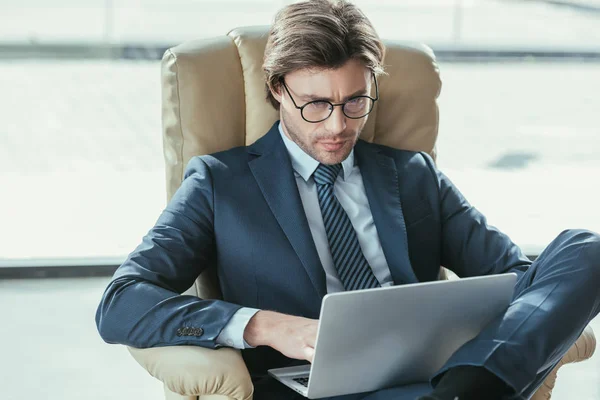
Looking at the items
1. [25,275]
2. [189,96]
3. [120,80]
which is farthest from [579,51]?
[25,275]

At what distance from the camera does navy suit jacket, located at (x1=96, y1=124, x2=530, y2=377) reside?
1.73m

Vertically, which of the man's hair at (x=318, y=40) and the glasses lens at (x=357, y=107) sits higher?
the man's hair at (x=318, y=40)

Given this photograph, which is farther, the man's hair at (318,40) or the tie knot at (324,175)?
the tie knot at (324,175)

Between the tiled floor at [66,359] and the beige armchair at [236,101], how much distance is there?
0.79 meters

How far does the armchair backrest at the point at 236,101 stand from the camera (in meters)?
2.17

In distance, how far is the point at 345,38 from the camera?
1989mm

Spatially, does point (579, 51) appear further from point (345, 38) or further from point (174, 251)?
point (174, 251)

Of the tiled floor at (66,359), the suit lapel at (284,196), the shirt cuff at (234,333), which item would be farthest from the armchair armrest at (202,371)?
the tiled floor at (66,359)

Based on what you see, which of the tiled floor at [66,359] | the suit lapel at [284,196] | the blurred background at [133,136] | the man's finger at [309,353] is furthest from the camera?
the blurred background at [133,136]

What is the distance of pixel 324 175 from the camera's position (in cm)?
208

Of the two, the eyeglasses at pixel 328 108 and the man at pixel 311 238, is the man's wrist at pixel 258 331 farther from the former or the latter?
the eyeglasses at pixel 328 108

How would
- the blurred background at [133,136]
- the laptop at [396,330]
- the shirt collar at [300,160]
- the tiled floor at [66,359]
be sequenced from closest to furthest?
the laptop at [396,330]
the shirt collar at [300,160]
the tiled floor at [66,359]
the blurred background at [133,136]

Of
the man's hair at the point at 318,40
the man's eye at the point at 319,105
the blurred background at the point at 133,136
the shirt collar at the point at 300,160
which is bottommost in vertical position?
the blurred background at the point at 133,136

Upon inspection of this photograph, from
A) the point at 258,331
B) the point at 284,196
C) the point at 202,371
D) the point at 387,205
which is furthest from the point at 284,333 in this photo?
the point at 387,205
